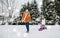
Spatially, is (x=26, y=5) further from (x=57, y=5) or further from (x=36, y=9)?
(x=57, y=5)

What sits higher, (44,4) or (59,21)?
(44,4)

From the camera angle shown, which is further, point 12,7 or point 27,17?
point 12,7

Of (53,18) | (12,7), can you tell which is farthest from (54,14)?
(12,7)

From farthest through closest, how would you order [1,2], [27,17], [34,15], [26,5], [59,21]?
[1,2] → [26,5] → [34,15] → [59,21] → [27,17]

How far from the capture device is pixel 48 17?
101 feet

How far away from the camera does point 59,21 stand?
30.4 meters

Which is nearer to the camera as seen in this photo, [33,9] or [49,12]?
[49,12]

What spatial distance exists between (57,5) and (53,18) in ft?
7.28

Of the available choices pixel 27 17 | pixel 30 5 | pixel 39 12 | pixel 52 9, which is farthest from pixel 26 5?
pixel 27 17

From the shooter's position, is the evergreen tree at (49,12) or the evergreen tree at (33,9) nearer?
the evergreen tree at (49,12)

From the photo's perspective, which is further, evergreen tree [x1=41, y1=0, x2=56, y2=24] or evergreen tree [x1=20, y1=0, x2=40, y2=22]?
evergreen tree [x1=20, y1=0, x2=40, y2=22]

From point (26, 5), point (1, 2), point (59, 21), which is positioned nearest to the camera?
point (59, 21)

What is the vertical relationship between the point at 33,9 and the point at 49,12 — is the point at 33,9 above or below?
above

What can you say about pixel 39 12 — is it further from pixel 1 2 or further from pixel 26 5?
pixel 1 2
